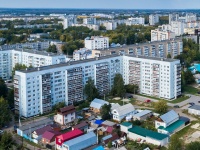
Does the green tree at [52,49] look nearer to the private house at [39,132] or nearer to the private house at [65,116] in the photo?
the private house at [65,116]

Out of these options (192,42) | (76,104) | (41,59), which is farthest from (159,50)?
(76,104)

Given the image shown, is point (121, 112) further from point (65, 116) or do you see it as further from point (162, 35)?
point (162, 35)

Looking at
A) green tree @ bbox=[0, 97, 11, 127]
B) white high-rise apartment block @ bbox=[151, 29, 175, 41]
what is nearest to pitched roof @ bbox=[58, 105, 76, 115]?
green tree @ bbox=[0, 97, 11, 127]

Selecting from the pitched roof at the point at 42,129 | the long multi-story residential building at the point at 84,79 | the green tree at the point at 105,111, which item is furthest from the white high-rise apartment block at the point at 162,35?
the pitched roof at the point at 42,129

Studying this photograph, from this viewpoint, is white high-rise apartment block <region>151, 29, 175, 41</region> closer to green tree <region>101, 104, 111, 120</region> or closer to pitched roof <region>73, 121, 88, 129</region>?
green tree <region>101, 104, 111, 120</region>

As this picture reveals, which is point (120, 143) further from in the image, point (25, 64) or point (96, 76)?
point (25, 64)

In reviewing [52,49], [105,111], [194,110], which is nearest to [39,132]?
[105,111]
